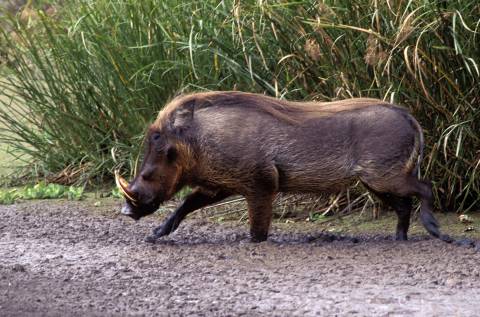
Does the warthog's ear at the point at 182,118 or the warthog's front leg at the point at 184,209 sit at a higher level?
the warthog's ear at the point at 182,118

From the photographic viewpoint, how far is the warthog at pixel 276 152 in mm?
5125

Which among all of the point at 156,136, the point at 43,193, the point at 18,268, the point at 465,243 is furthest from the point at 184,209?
the point at 43,193

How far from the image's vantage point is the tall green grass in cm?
553

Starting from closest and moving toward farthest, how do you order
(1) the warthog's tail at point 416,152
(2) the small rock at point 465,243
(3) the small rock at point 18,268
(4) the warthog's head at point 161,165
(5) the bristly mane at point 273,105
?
(3) the small rock at point 18,268 → (2) the small rock at point 465,243 → (1) the warthog's tail at point 416,152 → (5) the bristly mane at point 273,105 → (4) the warthog's head at point 161,165

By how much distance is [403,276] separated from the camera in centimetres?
438

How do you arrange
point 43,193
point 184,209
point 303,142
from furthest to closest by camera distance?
point 43,193 < point 184,209 < point 303,142

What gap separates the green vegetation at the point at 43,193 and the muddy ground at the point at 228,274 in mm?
1050

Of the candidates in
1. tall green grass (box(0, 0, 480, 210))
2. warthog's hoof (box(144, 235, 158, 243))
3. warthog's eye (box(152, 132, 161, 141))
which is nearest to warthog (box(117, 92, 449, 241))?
warthog's eye (box(152, 132, 161, 141))

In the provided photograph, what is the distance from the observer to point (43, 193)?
7.19 m

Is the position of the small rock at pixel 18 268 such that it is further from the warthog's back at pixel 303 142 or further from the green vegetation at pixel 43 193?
the green vegetation at pixel 43 193

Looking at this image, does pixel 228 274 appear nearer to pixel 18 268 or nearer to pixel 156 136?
pixel 18 268

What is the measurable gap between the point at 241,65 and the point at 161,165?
1.02 m

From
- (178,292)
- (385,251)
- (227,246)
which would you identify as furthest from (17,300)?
(385,251)

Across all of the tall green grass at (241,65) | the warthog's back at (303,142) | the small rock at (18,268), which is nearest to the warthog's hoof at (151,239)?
the warthog's back at (303,142)
